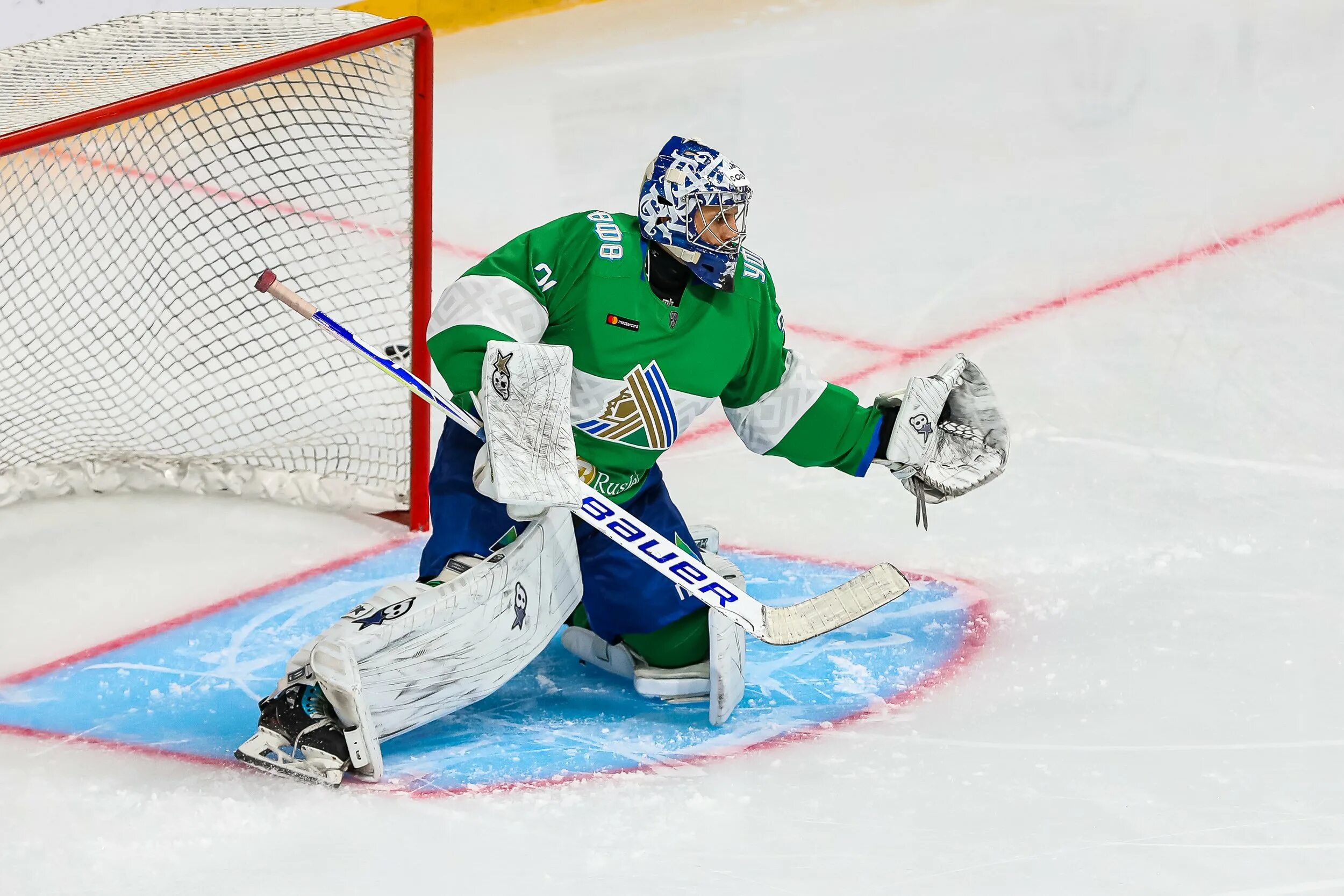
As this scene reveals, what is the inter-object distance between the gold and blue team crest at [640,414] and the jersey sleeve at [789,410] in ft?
0.64

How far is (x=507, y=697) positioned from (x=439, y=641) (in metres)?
0.32

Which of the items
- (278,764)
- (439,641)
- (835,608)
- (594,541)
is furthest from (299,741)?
(835,608)

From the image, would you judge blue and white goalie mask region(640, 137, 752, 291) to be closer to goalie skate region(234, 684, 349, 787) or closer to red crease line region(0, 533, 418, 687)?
goalie skate region(234, 684, 349, 787)

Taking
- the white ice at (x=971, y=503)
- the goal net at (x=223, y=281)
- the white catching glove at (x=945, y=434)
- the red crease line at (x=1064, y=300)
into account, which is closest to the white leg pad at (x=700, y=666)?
the white ice at (x=971, y=503)

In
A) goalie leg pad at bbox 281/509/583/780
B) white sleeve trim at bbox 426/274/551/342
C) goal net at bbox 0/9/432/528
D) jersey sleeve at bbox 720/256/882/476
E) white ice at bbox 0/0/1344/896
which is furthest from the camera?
goal net at bbox 0/9/432/528

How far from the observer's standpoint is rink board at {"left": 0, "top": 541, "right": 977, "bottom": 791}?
93.7 inches

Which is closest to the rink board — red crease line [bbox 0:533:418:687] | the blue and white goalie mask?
red crease line [bbox 0:533:418:687]

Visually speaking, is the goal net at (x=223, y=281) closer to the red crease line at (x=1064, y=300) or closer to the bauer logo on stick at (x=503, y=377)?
the red crease line at (x=1064, y=300)

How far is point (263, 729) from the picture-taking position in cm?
232

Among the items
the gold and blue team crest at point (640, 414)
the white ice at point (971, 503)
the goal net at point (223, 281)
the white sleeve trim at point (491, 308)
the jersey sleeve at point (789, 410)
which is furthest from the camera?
the goal net at point (223, 281)

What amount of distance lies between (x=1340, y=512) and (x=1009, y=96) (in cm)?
222

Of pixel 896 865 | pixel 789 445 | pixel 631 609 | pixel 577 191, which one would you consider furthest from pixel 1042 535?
pixel 577 191

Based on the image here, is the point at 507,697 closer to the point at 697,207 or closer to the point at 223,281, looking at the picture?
the point at 697,207

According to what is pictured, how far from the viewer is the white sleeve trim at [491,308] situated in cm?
236
